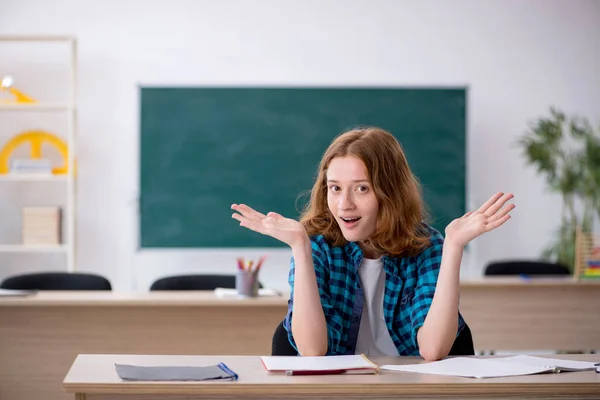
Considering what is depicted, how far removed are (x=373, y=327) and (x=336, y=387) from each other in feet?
1.76

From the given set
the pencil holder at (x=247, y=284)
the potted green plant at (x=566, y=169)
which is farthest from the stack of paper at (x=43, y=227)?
the potted green plant at (x=566, y=169)

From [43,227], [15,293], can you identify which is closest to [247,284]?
[15,293]

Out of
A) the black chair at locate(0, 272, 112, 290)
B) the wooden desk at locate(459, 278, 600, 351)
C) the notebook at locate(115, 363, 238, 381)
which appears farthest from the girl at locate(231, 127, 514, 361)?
the wooden desk at locate(459, 278, 600, 351)

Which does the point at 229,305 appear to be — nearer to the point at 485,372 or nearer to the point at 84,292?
the point at 84,292

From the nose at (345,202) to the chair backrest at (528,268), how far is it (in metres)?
2.59

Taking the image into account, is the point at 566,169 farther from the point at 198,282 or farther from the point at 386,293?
the point at 386,293

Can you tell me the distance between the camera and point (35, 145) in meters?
5.61

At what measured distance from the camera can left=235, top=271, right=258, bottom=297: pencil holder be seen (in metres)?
3.39

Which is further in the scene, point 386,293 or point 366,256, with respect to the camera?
point 366,256

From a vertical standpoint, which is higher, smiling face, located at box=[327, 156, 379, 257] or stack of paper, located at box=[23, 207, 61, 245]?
smiling face, located at box=[327, 156, 379, 257]

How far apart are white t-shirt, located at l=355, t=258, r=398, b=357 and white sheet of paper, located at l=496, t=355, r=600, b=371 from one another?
32 centimetres

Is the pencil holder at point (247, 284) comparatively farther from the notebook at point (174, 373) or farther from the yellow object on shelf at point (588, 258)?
the yellow object on shelf at point (588, 258)

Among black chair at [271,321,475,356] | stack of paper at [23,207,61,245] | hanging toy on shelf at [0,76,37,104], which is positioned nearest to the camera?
black chair at [271,321,475,356]

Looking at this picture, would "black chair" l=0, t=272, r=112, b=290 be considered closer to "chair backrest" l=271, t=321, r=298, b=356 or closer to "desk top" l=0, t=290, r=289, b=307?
"desk top" l=0, t=290, r=289, b=307
